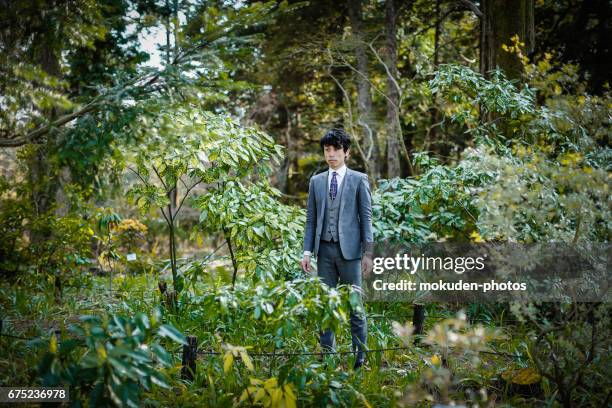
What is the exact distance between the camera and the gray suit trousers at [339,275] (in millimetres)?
3732

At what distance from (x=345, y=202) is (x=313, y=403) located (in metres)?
1.58

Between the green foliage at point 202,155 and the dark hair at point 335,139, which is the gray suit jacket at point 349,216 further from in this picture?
the green foliage at point 202,155

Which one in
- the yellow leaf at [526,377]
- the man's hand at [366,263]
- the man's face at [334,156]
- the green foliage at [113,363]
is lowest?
the yellow leaf at [526,377]

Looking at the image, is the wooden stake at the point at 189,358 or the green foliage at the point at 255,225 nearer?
the wooden stake at the point at 189,358

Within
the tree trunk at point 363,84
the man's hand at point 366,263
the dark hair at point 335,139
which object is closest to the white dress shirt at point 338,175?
the dark hair at point 335,139

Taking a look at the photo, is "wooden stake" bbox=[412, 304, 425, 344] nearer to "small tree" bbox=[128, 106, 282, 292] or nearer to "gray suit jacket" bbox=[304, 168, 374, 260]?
"gray suit jacket" bbox=[304, 168, 374, 260]

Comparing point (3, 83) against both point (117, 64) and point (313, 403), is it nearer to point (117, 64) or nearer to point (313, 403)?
point (313, 403)

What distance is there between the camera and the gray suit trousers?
12.2 feet

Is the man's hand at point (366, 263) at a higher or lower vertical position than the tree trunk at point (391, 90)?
lower

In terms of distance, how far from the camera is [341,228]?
3.71m

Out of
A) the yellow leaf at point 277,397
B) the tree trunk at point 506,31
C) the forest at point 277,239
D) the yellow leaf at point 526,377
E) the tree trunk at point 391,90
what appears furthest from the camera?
the tree trunk at point 391,90

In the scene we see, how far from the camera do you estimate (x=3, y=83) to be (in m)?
3.30

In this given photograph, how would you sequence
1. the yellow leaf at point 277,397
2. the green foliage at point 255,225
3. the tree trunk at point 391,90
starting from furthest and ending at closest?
the tree trunk at point 391,90
the green foliage at point 255,225
the yellow leaf at point 277,397

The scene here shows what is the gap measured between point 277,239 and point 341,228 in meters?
1.13
